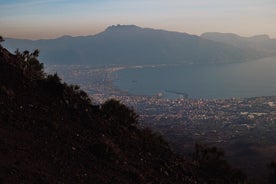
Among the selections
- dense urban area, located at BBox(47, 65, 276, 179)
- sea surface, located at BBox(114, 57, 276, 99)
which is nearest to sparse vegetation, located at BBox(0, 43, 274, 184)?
dense urban area, located at BBox(47, 65, 276, 179)

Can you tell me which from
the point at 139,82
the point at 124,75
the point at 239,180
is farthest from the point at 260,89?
the point at 239,180

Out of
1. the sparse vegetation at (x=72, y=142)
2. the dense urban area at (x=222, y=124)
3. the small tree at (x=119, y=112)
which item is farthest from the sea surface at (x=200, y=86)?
the sparse vegetation at (x=72, y=142)

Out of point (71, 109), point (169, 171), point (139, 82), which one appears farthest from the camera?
point (139, 82)

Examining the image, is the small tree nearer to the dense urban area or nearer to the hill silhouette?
the hill silhouette

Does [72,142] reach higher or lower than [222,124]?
higher

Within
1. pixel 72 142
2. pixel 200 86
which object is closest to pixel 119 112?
pixel 72 142

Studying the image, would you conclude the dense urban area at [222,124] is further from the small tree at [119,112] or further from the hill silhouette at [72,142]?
the hill silhouette at [72,142]

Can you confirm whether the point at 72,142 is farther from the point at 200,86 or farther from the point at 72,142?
the point at 200,86

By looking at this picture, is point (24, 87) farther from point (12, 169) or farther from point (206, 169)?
point (206, 169)
